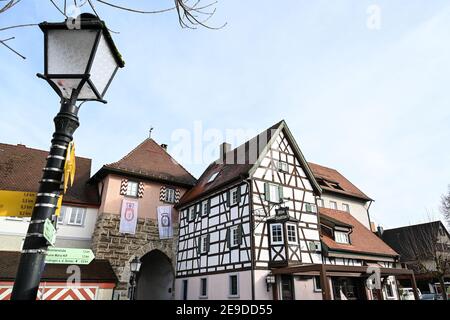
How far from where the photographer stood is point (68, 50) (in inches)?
93.9

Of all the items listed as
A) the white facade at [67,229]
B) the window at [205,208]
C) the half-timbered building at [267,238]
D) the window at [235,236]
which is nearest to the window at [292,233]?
the half-timbered building at [267,238]

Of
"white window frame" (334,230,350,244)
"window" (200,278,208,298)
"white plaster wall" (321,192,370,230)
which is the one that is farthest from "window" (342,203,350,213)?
"window" (200,278,208,298)

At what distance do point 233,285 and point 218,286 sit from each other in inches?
45.1

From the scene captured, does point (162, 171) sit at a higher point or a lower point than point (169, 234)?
higher

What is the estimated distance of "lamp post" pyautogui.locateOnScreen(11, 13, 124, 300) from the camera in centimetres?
223

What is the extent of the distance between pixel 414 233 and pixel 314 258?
21.2 m

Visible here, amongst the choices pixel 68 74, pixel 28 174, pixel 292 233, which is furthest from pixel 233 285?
pixel 68 74

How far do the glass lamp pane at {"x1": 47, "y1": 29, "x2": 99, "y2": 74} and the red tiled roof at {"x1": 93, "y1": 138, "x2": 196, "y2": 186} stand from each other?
20498 millimetres

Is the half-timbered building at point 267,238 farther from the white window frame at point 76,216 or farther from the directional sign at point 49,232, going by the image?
the directional sign at point 49,232

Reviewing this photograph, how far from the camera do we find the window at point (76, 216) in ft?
69.1

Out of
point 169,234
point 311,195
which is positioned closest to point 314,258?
point 311,195

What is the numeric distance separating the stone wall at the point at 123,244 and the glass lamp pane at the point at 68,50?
19432 millimetres
